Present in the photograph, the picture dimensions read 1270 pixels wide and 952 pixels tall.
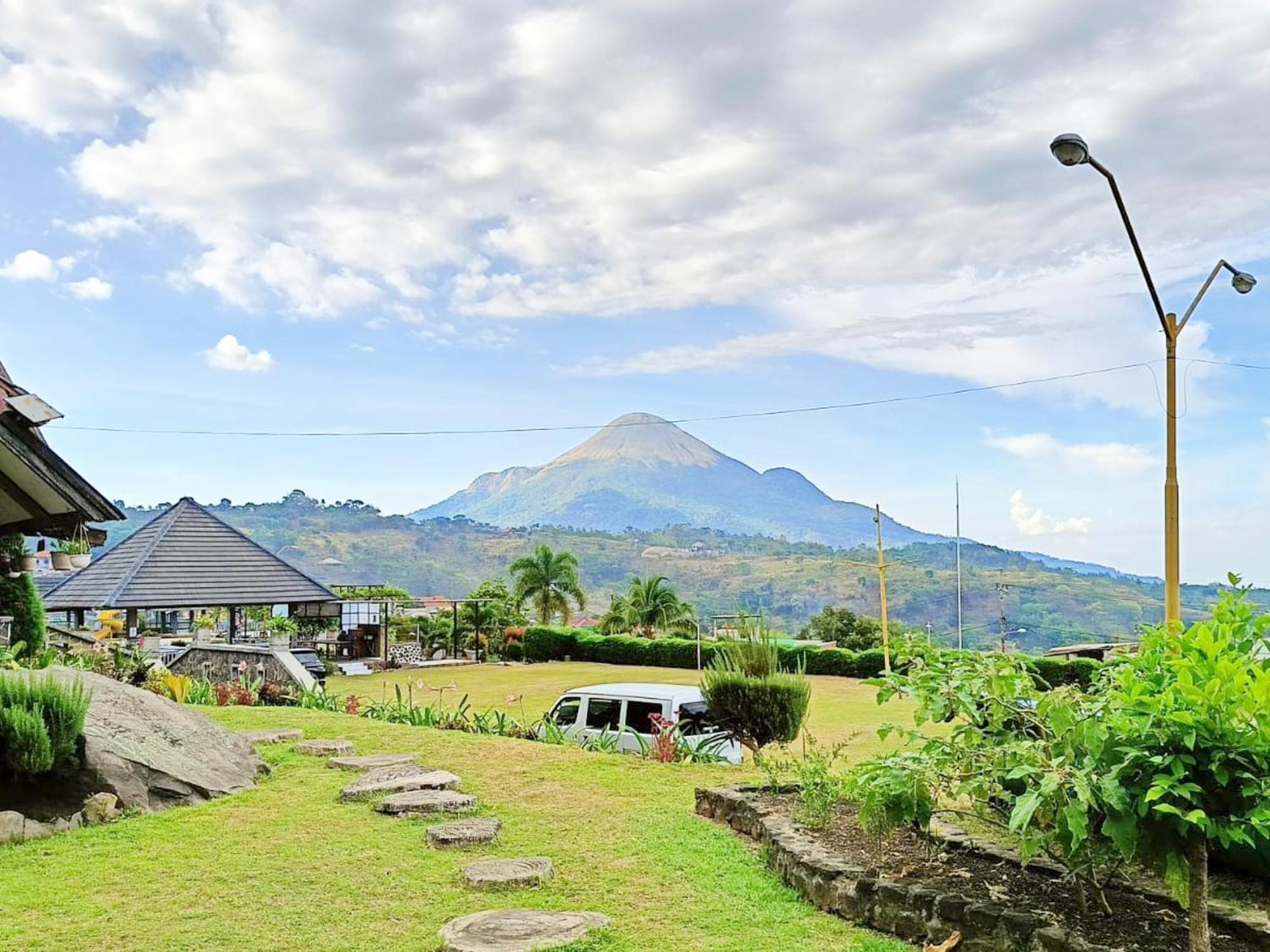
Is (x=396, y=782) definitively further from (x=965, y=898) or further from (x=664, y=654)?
(x=664, y=654)

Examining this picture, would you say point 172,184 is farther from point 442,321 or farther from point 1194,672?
point 442,321

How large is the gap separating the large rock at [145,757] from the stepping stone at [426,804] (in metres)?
1.50

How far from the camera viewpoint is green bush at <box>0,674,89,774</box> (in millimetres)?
6367

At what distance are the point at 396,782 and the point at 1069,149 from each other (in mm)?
7321

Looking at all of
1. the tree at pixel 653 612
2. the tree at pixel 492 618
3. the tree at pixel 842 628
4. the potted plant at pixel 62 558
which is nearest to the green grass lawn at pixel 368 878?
the potted plant at pixel 62 558

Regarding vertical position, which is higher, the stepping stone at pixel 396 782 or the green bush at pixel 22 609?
the green bush at pixel 22 609

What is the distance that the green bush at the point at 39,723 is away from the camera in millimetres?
6367

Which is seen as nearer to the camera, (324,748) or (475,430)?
(324,748)

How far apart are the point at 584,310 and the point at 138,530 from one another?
22751 mm

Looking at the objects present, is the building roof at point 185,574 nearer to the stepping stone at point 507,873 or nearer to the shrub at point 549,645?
the shrub at point 549,645

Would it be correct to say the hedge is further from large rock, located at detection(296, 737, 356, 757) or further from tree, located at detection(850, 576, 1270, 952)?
tree, located at detection(850, 576, 1270, 952)

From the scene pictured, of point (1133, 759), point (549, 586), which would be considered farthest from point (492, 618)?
point (1133, 759)

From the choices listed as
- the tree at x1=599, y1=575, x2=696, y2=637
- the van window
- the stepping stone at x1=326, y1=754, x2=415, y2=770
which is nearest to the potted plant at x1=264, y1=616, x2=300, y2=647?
the tree at x1=599, y1=575, x2=696, y2=637

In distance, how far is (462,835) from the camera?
6.23m
